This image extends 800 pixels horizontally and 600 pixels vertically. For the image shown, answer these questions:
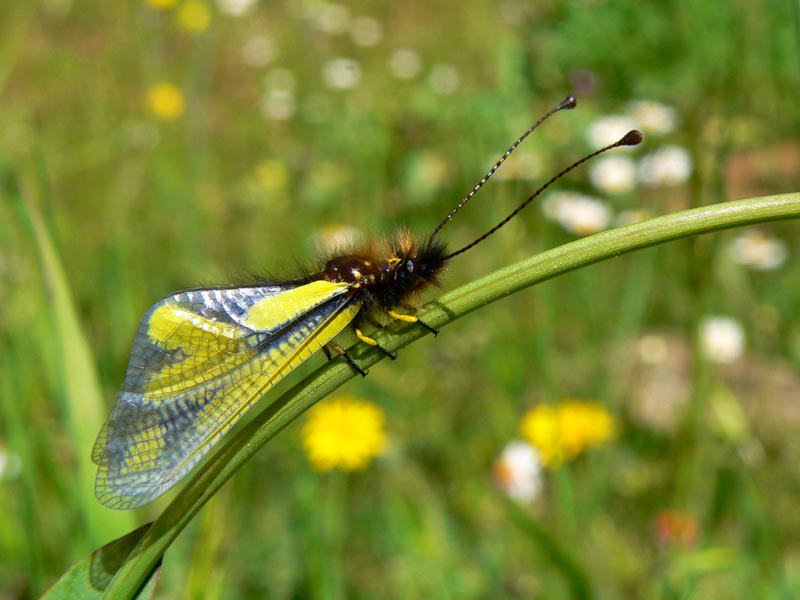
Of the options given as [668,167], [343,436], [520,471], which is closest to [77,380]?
[343,436]

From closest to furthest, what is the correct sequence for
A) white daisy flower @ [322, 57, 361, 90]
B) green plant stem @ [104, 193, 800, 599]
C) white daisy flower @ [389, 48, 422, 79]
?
green plant stem @ [104, 193, 800, 599]
white daisy flower @ [322, 57, 361, 90]
white daisy flower @ [389, 48, 422, 79]

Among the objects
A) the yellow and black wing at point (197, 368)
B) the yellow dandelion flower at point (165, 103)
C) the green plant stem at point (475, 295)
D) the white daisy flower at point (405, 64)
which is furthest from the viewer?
the white daisy flower at point (405, 64)

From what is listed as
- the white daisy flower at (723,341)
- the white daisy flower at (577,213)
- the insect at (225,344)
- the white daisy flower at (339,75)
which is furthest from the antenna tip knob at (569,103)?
the white daisy flower at (339,75)

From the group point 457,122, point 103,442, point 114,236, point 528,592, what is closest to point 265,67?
point 457,122

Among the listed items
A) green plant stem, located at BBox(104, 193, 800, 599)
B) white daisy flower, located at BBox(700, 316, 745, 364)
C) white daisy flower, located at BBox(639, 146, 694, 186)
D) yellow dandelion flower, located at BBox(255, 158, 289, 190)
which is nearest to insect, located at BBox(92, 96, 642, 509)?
green plant stem, located at BBox(104, 193, 800, 599)

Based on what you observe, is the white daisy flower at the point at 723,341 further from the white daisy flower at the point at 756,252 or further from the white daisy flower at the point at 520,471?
the white daisy flower at the point at 520,471

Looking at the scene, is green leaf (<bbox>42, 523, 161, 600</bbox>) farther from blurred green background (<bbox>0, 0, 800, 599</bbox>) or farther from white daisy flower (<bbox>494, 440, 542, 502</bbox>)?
white daisy flower (<bbox>494, 440, 542, 502</bbox>)
